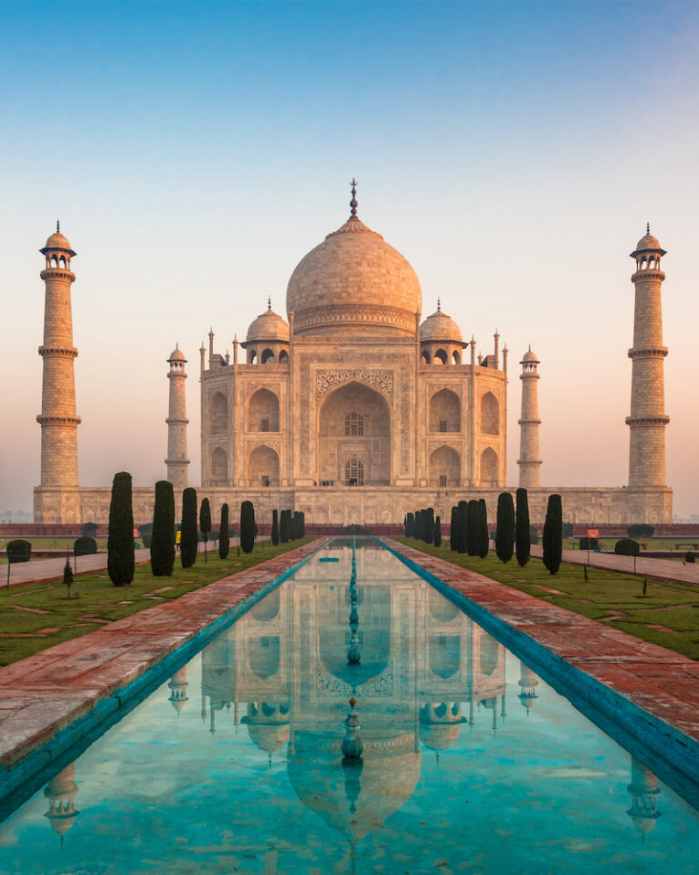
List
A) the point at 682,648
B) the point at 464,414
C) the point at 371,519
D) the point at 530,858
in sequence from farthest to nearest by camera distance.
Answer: the point at 464,414 < the point at 371,519 < the point at 682,648 < the point at 530,858

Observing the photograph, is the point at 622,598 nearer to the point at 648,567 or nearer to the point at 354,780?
the point at 648,567

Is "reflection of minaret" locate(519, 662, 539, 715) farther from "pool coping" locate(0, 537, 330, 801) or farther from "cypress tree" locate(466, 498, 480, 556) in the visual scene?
"cypress tree" locate(466, 498, 480, 556)

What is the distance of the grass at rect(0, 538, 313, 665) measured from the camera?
6.86m

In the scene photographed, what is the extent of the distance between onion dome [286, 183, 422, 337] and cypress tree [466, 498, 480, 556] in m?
23.2

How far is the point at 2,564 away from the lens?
52.5ft

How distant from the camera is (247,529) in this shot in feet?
65.4

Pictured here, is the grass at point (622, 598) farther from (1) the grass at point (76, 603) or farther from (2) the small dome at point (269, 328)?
(2) the small dome at point (269, 328)

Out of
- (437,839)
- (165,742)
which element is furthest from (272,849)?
(165,742)

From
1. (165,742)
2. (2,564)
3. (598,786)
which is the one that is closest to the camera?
(598,786)

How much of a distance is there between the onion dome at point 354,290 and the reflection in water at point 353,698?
31921 mm

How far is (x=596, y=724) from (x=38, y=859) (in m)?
3.21

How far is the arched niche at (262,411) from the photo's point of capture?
128ft

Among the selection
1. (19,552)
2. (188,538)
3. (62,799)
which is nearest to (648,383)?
(188,538)

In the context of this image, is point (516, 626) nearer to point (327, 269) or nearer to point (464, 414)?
point (464, 414)
